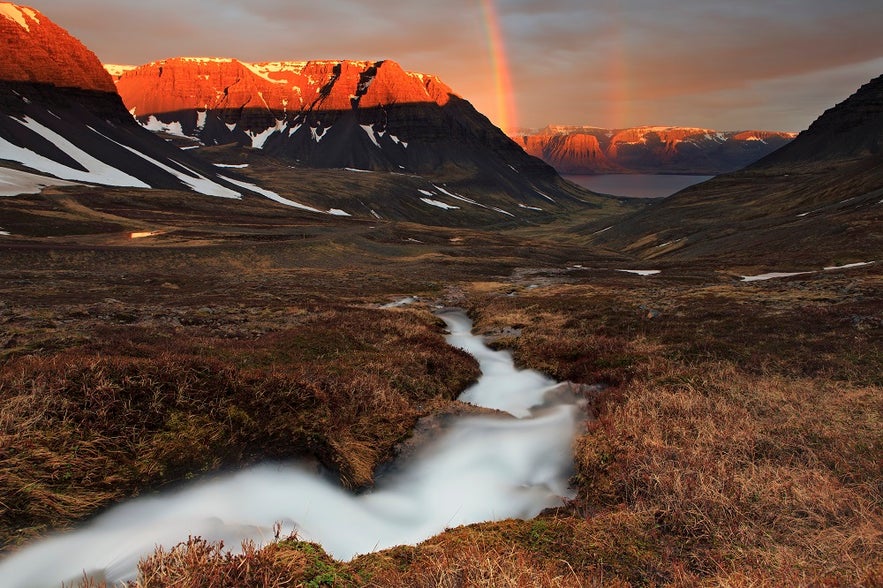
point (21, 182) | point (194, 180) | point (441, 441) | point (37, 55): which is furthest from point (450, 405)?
point (37, 55)

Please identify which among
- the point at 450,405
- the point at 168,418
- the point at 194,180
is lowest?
the point at 194,180

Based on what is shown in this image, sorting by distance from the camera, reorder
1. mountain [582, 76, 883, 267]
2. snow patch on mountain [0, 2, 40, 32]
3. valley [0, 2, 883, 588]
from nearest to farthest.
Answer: valley [0, 2, 883, 588], mountain [582, 76, 883, 267], snow patch on mountain [0, 2, 40, 32]

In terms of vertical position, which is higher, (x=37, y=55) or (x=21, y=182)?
(x=37, y=55)

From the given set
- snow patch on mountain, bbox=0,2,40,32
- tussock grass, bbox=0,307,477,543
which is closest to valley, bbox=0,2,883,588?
tussock grass, bbox=0,307,477,543

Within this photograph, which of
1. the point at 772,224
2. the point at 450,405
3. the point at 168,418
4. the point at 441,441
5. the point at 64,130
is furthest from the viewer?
the point at 64,130

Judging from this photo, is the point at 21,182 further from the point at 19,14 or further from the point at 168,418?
the point at 19,14

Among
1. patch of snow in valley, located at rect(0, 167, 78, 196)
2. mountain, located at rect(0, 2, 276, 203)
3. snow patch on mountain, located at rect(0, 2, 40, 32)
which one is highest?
snow patch on mountain, located at rect(0, 2, 40, 32)

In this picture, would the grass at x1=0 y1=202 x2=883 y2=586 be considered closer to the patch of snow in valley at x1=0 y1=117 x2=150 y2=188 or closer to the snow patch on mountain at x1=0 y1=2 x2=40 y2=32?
the patch of snow in valley at x1=0 y1=117 x2=150 y2=188

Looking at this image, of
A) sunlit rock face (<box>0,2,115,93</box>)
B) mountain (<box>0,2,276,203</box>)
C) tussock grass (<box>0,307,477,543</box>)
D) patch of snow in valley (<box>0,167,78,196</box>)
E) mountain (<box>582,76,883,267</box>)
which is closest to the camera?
tussock grass (<box>0,307,477,543</box>)

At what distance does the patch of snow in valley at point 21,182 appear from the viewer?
307 ft

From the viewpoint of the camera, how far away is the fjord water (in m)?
7.32

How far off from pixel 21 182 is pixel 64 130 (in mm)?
68764

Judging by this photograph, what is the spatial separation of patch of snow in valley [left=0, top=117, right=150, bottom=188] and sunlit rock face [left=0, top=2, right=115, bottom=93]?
39.4m

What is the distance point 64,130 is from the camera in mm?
153000
